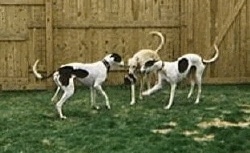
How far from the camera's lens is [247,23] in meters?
13.3

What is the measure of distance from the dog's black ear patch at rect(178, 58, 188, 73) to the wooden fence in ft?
8.92

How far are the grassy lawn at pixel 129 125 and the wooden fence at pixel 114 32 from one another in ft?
4.32

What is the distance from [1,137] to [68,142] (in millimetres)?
888

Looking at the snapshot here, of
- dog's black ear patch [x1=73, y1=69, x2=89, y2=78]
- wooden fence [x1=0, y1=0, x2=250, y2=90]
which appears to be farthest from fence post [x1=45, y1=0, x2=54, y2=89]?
dog's black ear patch [x1=73, y1=69, x2=89, y2=78]

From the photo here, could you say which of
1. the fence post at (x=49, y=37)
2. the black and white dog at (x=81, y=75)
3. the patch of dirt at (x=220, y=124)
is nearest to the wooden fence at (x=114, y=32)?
the fence post at (x=49, y=37)

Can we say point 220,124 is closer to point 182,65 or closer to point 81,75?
point 182,65

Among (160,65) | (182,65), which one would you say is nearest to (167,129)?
(160,65)

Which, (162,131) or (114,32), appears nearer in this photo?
(162,131)

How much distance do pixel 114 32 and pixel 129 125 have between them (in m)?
4.49

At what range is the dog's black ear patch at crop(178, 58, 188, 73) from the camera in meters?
10.4

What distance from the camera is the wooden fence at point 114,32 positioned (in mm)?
12891

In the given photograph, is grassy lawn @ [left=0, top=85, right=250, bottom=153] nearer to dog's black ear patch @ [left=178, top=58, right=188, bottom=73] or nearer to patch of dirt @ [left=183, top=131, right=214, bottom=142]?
patch of dirt @ [left=183, top=131, right=214, bottom=142]

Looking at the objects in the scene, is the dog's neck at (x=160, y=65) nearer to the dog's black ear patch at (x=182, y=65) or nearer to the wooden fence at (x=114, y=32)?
the dog's black ear patch at (x=182, y=65)

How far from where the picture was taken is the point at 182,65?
1041 cm
